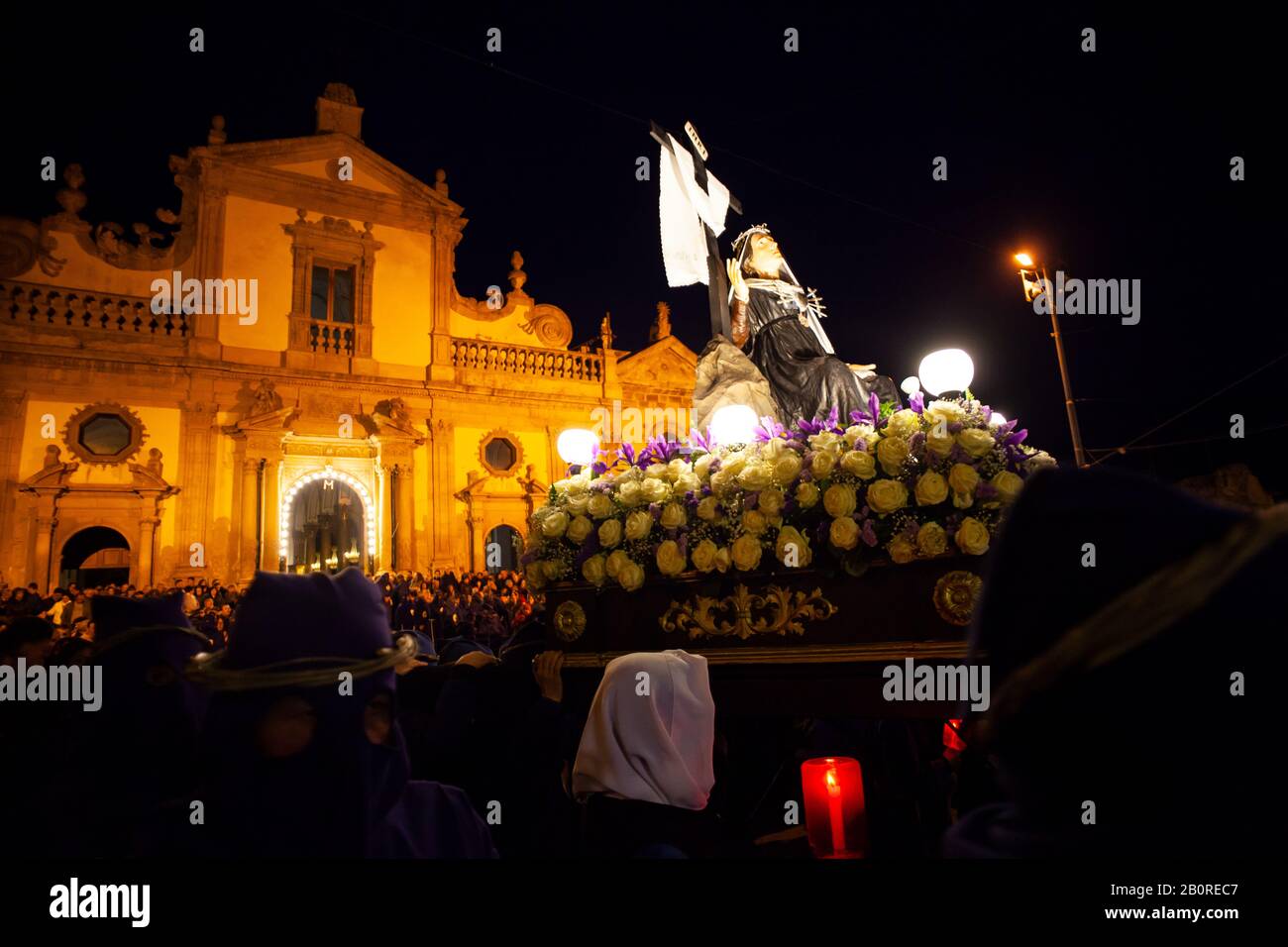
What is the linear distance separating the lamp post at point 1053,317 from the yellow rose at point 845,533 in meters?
8.34

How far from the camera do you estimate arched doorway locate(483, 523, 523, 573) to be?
18547 mm

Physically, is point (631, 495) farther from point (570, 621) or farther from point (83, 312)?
point (83, 312)

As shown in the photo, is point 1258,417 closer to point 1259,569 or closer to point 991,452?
point 991,452

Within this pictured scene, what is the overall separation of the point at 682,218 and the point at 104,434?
51.7 ft

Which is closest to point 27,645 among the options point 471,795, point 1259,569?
point 471,795

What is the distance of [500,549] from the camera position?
62.0 feet

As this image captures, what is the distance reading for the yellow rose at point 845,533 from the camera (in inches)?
116

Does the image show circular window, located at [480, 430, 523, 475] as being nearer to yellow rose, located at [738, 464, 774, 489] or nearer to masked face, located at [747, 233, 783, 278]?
masked face, located at [747, 233, 783, 278]

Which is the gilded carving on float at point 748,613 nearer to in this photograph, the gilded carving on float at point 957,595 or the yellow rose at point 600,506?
the gilded carving on float at point 957,595

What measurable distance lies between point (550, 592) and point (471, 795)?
1180 millimetres

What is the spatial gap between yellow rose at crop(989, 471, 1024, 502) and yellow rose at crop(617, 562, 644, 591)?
5.39 ft

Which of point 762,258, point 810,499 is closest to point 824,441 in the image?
point 810,499

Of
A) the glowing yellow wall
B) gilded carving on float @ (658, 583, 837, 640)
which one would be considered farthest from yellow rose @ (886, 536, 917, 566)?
the glowing yellow wall

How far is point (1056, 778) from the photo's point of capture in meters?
0.97
